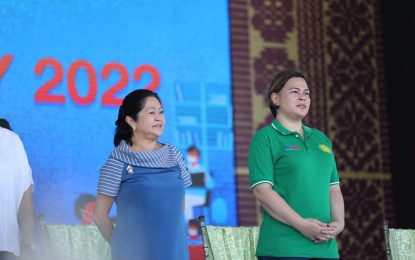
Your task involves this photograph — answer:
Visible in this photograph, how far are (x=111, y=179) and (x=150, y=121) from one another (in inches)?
11.7

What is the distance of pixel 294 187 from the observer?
10.8 ft

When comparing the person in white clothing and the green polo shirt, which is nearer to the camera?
the green polo shirt

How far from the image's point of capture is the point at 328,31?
23.1 ft

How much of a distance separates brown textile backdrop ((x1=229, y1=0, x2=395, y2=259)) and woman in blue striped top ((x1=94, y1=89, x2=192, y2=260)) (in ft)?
10.2

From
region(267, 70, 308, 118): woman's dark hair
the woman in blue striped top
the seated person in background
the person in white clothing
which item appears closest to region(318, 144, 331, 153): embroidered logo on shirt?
region(267, 70, 308, 118): woman's dark hair

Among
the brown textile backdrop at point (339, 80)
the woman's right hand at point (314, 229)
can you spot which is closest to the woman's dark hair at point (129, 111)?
the woman's right hand at point (314, 229)

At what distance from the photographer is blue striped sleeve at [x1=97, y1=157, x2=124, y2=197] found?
335 cm

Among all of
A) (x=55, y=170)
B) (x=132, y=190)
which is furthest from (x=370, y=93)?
(x=132, y=190)

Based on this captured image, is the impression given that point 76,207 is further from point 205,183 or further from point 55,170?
point 205,183

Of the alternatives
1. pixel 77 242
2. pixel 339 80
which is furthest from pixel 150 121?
pixel 339 80

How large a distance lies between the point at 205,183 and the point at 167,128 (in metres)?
0.49

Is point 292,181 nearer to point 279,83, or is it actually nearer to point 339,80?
point 279,83

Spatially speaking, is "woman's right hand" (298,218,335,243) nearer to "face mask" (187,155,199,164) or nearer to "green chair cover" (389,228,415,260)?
"green chair cover" (389,228,415,260)

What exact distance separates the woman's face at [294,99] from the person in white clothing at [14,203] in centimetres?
106
